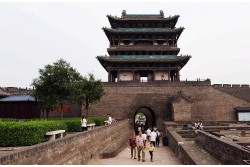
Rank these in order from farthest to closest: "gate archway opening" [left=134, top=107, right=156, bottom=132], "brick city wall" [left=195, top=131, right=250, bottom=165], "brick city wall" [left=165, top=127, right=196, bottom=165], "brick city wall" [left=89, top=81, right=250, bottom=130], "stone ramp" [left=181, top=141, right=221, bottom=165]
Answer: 1. "gate archway opening" [left=134, top=107, right=156, bottom=132]
2. "brick city wall" [left=89, top=81, right=250, bottom=130]
3. "brick city wall" [left=165, top=127, right=196, bottom=165]
4. "stone ramp" [left=181, top=141, right=221, bottom=165]
5. "brick city wall" [left=195, top=131, right=250, bottom=165]

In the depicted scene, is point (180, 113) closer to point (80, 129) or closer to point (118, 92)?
point (118, 92)

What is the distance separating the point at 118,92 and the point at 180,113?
21.8 feet

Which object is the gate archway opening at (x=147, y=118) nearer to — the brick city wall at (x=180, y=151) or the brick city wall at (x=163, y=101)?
the brick city wall at (x=163, y=101)

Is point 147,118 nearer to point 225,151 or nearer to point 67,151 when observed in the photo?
point 67,151

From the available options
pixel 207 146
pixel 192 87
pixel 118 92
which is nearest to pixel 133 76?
pixel 118 92

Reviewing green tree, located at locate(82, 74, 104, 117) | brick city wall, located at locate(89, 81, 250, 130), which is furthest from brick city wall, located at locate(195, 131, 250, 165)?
brick city wall, located at locate(89, 81, 250, 130)

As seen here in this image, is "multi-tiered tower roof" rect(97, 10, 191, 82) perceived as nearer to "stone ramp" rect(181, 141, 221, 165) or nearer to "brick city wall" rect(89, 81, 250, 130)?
"brick city wall" rect(89, 81, 250, 130)

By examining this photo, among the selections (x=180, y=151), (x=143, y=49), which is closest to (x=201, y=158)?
(x=180, y=151)

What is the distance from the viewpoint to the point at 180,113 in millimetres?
24188

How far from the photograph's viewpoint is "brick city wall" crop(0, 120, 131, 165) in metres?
5.00

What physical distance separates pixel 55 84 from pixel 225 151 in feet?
39.5

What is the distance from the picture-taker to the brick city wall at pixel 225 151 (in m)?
5.70

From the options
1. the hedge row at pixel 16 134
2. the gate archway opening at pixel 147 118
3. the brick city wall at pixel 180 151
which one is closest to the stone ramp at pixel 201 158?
the brick city wall at pixel 180 151

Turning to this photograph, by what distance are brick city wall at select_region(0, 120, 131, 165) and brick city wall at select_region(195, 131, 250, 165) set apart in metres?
4.55
